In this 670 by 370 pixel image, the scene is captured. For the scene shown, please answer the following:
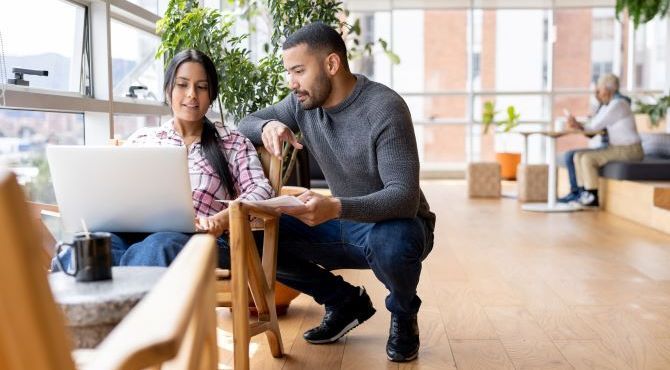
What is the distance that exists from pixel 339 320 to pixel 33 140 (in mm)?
1471

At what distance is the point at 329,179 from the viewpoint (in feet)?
9.22

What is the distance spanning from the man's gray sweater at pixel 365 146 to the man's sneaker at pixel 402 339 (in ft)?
1.12

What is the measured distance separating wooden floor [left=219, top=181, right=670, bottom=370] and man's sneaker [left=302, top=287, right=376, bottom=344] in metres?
0.04

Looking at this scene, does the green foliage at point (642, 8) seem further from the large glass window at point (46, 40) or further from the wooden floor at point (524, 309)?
the large glass window at point (46, 40)

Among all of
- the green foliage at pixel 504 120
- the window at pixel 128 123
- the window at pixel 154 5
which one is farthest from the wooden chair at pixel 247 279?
the green foliage at pixel 504 120

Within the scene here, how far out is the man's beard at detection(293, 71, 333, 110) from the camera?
8.71 ft

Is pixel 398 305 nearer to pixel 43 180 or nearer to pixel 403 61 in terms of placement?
pixel 43 180

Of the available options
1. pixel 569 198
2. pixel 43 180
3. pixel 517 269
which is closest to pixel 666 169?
pixel 569 198

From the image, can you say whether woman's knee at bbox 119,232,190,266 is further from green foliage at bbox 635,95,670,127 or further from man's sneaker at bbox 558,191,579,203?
green foliage at bbox 635,95,670,127

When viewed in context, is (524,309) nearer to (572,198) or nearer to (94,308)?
(94,308)

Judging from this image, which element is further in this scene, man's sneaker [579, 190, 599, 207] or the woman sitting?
man's sneaker [579, 190, 599, 207]

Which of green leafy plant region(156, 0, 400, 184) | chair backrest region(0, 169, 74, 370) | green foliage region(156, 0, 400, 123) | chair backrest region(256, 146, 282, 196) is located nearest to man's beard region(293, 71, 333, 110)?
chair backrest region(256, 146, 282, 196)

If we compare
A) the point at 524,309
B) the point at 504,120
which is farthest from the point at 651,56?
the point at 524,309

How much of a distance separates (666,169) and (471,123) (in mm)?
4820
